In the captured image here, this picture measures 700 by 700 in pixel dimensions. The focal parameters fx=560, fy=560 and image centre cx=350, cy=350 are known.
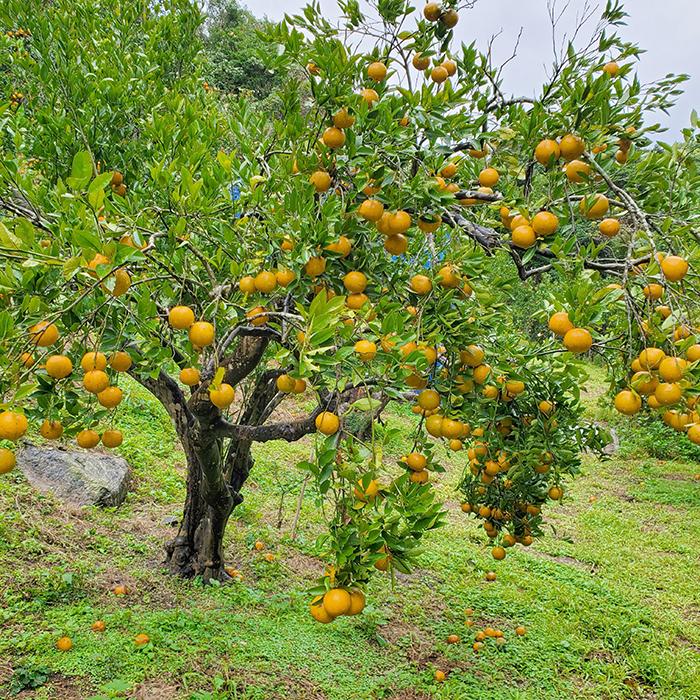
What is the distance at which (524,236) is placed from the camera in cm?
163

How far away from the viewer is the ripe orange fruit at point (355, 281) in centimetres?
175

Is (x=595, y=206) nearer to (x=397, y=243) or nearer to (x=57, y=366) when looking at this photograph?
(x=397, y=243)

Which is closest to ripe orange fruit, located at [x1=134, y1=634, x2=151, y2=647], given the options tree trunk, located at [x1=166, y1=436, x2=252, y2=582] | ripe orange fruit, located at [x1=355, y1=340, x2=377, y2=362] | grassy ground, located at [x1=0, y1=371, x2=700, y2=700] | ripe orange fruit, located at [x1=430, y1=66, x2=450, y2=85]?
grassy ground, located at [x1=0, y1=371, x2=700, y2=700]

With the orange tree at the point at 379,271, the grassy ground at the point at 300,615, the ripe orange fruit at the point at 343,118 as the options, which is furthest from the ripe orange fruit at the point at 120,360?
the grassy ground at the point at 300,615

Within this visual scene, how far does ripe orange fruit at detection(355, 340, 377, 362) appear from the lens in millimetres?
1518

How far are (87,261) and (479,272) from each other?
1303mm

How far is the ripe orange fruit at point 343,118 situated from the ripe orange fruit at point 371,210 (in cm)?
24

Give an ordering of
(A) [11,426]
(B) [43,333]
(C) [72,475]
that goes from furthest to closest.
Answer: (C) [72,475], (B) [43,333], (A) [11,426]

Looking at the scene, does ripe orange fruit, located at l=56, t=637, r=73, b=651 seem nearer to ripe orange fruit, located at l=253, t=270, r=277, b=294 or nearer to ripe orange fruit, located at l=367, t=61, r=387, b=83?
ripe orange fruit, located at l=253, t=270, r=277, b=294

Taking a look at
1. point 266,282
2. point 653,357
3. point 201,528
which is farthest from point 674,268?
point 201,528

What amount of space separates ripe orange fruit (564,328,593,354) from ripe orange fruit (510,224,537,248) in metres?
0.34

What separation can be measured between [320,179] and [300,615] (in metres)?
2.79

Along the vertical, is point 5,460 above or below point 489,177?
below

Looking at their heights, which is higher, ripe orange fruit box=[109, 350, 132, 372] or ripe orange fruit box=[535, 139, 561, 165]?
ripe orange fruit box=[535, 139, 561, 165]
